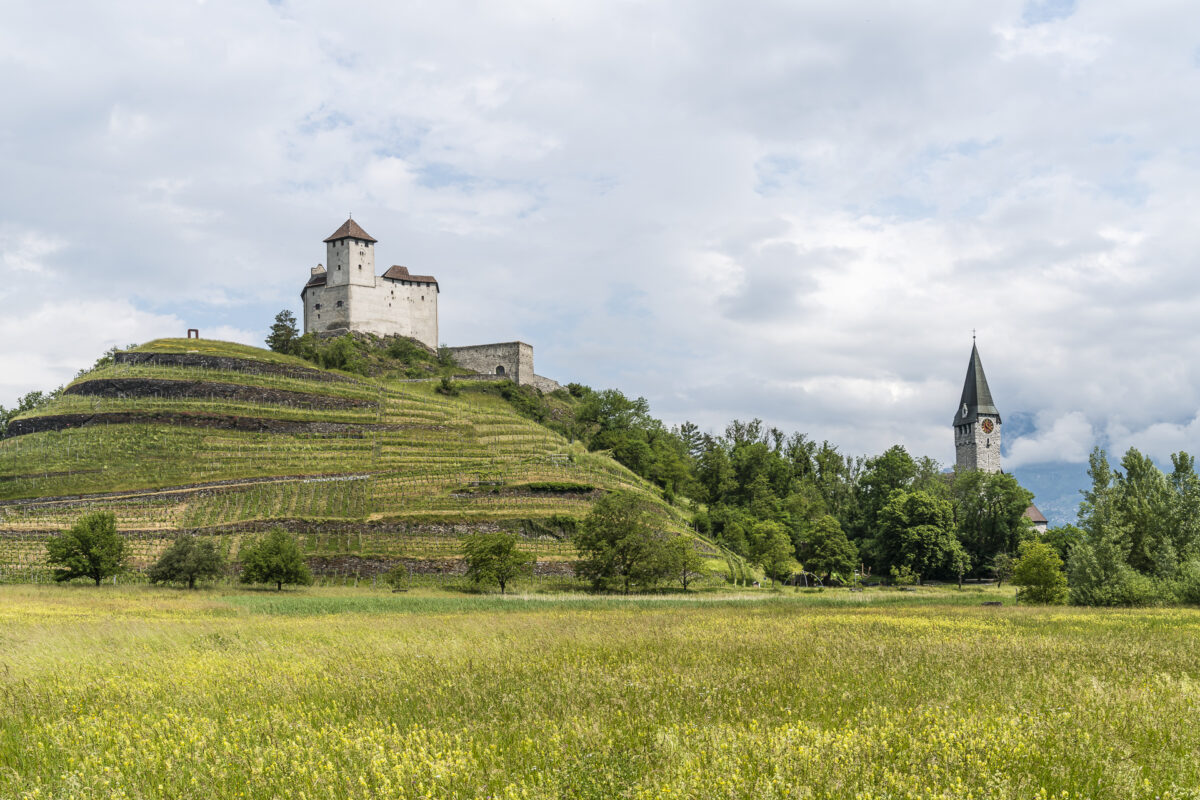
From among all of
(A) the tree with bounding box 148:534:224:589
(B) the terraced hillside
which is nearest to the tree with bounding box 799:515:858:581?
(B) the terraced hillside

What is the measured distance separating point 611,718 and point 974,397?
183 m

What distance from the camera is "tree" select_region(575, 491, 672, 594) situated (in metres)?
60.8

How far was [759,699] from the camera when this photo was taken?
996 cm

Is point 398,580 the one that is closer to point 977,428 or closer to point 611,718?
point 611,718

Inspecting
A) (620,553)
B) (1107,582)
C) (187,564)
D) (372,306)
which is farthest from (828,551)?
(372,306)

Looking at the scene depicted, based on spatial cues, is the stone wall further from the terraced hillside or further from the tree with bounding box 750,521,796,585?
the tree with bounding box 750,521,796,585

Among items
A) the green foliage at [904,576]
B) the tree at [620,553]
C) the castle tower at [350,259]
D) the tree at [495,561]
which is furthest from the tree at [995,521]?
the castle tower at [350,259]

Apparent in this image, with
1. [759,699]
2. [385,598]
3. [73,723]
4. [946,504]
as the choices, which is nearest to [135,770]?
[73,723]

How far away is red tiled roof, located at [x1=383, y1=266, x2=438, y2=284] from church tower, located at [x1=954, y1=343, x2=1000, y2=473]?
112m

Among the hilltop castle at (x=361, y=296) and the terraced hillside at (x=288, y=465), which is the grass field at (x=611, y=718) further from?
the hilltop castle at (x=361, y=296)

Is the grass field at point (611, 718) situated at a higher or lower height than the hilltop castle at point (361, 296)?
lower

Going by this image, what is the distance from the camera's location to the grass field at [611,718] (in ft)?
22.3

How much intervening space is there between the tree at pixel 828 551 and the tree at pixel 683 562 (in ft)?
69.1

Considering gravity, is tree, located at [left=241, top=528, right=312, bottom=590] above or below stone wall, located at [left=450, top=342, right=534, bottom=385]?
below
